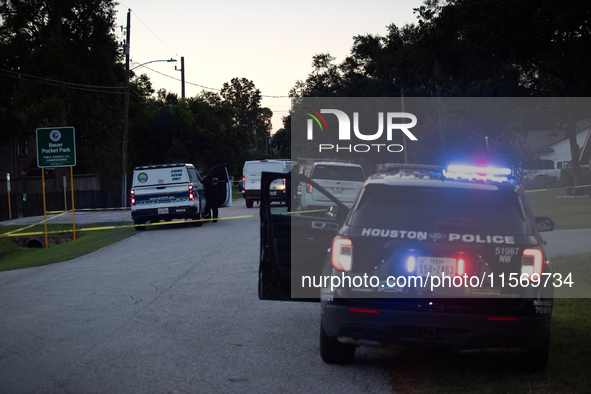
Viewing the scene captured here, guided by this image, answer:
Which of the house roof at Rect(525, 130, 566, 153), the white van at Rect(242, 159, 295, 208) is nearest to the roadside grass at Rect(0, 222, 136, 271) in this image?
the white van at Rect(242, 159, 295, 208)

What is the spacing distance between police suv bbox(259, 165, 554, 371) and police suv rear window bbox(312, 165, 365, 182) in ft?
43.8

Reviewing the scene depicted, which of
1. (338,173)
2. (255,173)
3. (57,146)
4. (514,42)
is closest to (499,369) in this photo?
(514,42)

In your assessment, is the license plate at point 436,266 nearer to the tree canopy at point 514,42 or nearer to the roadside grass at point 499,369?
the roadside grass at point 499,369

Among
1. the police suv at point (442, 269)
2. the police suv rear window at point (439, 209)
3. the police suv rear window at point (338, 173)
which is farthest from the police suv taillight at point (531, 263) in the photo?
the police suv rear window at point (338, 173)

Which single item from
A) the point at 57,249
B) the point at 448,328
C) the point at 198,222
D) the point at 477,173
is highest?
the point at 477,173

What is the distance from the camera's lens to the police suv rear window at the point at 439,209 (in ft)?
16.3

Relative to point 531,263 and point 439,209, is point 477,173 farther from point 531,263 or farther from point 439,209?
point 531,263

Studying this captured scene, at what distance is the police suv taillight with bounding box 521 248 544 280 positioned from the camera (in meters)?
4.80

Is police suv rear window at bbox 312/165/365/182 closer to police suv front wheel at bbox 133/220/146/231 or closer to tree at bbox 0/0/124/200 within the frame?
police suv front wheel at bbox 133/220/146/231

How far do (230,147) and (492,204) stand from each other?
54.5m

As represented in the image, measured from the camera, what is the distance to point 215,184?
21.3 meters

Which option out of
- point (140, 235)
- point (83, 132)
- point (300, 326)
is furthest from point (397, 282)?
point (83, 132)

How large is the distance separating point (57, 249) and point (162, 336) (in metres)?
11.0

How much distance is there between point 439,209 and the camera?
200 inches
